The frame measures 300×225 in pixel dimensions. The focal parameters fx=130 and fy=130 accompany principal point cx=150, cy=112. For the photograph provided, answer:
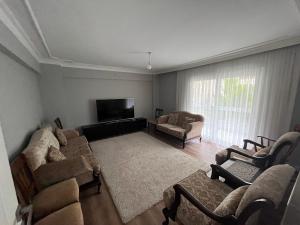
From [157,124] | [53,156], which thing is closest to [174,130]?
[157,124]

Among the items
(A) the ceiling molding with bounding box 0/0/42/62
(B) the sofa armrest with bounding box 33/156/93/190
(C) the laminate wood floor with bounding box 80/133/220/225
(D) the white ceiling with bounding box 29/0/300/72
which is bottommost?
(C) the laminate wood floor with bounding box 80/133/220/225

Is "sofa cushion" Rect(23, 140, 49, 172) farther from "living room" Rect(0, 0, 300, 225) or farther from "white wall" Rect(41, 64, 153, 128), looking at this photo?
"white wall" Rect(41, 64, 153, 128)

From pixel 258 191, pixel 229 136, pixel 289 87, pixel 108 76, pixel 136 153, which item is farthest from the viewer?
pixel 108 76

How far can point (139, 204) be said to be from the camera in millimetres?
1814

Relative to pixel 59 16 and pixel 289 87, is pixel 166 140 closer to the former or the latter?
pixel 289 87

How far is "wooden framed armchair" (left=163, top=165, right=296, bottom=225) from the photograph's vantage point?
833 mm

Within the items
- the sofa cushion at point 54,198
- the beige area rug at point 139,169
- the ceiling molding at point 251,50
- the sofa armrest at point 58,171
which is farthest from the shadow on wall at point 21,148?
the ceiling molding at point 251,50

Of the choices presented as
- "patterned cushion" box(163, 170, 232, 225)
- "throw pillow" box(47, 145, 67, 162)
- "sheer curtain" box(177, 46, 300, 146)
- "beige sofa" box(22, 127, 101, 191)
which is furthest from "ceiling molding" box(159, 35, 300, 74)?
"throw pillow" box(47, 145, 67, 162)

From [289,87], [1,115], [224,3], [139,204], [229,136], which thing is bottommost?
[139,204]

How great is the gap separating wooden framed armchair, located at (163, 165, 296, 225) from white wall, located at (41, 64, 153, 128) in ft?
12.5

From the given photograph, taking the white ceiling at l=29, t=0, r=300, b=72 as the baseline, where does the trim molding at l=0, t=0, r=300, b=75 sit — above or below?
below

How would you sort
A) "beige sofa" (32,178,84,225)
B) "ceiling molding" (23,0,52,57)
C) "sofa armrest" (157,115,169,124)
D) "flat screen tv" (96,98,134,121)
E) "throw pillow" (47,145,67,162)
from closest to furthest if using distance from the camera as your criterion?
1. "beige sofa" (32,178,84,225)
2. "ceiling molding" (23,0,52,57)
3. "throw pillow" (47,145,67,162)
4. "flat screen tv" (96,98,134,121)
5. "sofa armrest" (157,115,169,124)

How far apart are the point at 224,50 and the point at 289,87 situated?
4.60ft

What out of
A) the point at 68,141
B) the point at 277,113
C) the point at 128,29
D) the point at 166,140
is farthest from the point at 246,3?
the point at 68,141
